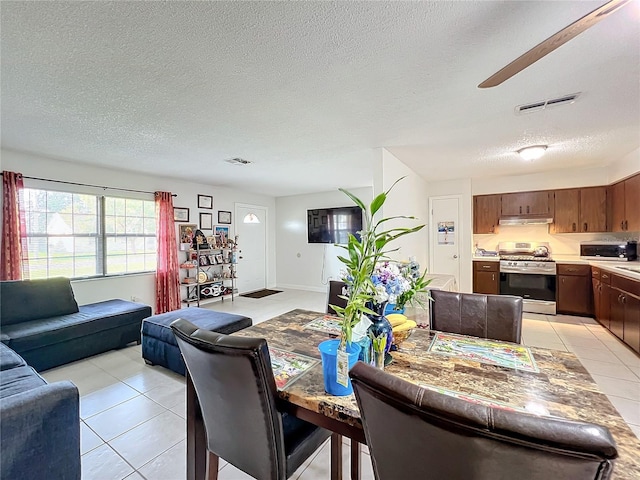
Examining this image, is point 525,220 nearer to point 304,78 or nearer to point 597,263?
point 597,263

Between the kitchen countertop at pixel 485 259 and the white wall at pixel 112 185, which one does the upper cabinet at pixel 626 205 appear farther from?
the white wall at pixel 112 185

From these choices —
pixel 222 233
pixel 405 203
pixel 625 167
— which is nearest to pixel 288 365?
pixel 405 203

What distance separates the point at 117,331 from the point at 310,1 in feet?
12.2

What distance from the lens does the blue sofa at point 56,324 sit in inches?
104

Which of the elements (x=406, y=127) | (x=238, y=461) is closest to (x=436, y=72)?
(x=406, y=127)

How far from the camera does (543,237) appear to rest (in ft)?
16.2

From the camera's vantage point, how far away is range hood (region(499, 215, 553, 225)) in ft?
15.6

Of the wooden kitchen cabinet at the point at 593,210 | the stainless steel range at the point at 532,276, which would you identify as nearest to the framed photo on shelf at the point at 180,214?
the stainless steel range at the point at 532,276

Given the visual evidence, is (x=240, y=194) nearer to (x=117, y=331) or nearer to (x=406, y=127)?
(x=117, y=331)

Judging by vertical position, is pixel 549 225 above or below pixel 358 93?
below

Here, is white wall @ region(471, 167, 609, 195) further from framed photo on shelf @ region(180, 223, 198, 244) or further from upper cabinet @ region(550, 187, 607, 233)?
framed photo on shelf @ region(180, 223, 198, 244)

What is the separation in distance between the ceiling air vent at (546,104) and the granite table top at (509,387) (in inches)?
74.6

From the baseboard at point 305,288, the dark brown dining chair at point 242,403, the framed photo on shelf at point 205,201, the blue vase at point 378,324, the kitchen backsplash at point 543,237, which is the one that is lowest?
the baseboard at point 305,288

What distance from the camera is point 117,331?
324 cm
